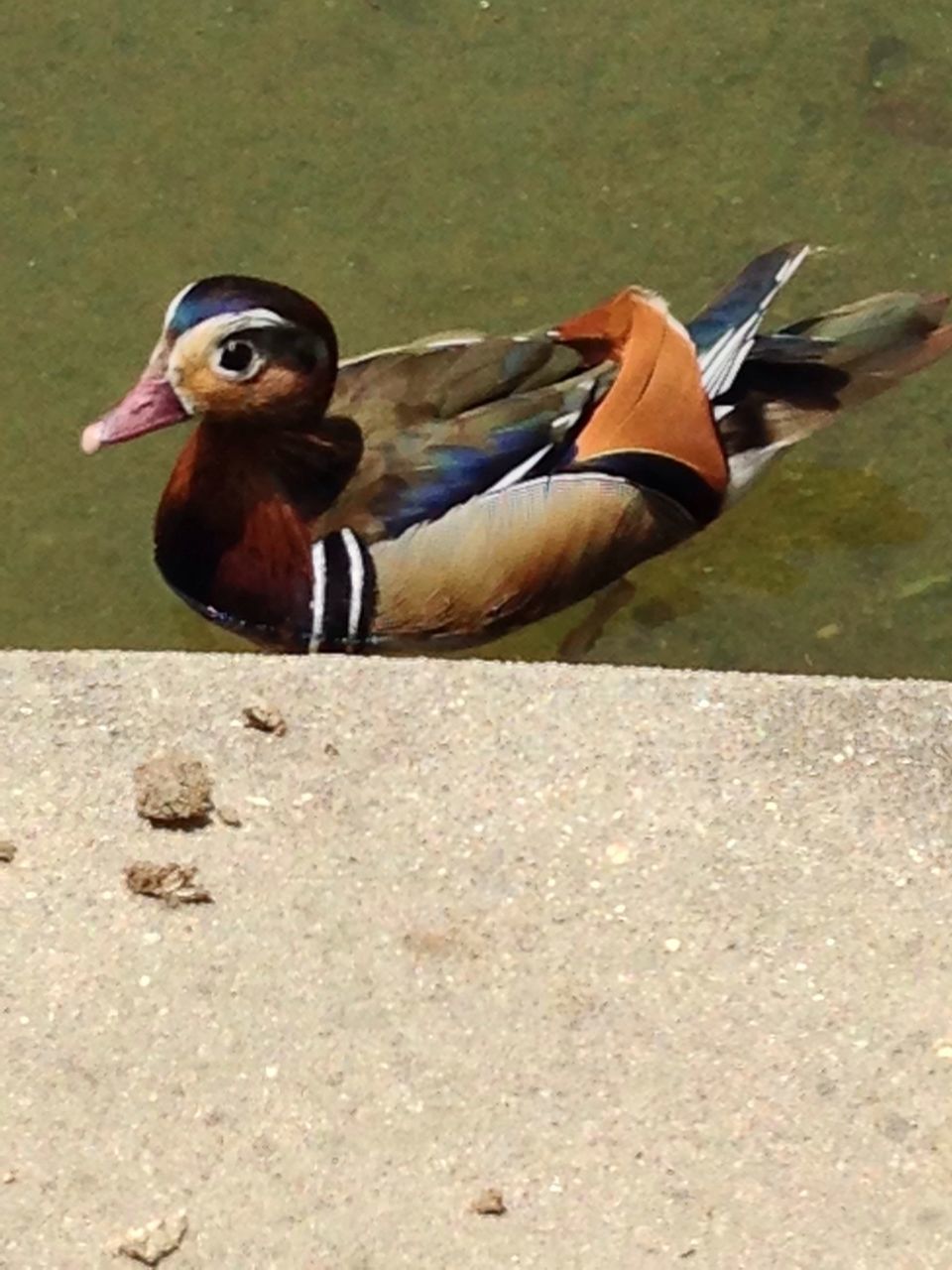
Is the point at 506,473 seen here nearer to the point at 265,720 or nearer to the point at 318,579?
the point at 318,579

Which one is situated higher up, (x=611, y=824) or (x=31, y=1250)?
(x=611, y=824)

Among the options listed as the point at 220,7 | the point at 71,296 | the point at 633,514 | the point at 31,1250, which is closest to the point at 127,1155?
the point at 31,1250

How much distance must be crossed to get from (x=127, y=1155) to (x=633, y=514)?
1551 mm

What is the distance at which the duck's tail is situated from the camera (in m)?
3.53

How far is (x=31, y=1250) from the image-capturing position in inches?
82.6

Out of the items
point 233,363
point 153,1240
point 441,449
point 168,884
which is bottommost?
point 153,1240

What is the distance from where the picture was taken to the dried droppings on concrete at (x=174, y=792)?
242cm

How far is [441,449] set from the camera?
323 centimetres

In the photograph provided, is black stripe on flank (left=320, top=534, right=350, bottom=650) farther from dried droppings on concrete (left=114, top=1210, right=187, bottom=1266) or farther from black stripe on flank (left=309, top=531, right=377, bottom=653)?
dried droppings on concrete (left=114, top=1210, right=187, bottom=1266)

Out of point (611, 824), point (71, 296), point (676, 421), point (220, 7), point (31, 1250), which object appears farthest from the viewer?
point (220, 7)

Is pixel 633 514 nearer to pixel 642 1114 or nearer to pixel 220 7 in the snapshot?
pixel 642 1114

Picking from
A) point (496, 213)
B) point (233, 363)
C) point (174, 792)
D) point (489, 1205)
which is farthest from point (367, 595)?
point (489, 1205)

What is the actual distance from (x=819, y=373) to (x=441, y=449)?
2.42ft

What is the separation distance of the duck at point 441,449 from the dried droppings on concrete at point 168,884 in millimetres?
992
